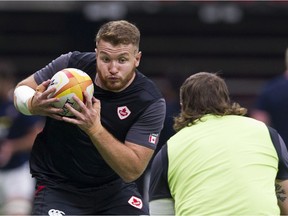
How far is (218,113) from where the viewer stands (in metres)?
5.76

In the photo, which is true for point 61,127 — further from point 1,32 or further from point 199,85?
point 1,32

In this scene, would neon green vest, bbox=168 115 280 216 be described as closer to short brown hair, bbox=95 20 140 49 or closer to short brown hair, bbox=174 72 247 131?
short brown hair, bbox=174 72 247 131

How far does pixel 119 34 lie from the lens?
20.7 ft

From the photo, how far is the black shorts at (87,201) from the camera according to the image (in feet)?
21.3

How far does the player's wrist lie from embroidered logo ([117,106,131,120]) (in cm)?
57

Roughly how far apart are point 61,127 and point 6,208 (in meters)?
5.09

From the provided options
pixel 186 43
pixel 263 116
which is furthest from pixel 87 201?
pixel 186 43

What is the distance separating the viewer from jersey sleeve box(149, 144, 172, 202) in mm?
5695

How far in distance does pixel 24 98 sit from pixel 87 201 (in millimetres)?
794

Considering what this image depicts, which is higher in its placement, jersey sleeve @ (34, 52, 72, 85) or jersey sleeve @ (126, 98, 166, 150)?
jersey sleeve @ (34, 52, 72, 85)

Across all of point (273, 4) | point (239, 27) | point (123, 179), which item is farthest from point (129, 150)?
point (239, 27)

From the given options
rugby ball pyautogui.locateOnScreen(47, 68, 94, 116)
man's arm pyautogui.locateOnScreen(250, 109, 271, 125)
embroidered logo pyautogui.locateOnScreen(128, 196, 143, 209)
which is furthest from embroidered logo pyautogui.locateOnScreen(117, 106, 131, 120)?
man's arm pyautogui.locateOnScreen(250, 109, 271, 125)

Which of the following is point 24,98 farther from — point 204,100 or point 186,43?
point 186,43

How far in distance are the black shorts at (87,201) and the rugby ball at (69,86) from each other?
28.4 inches
